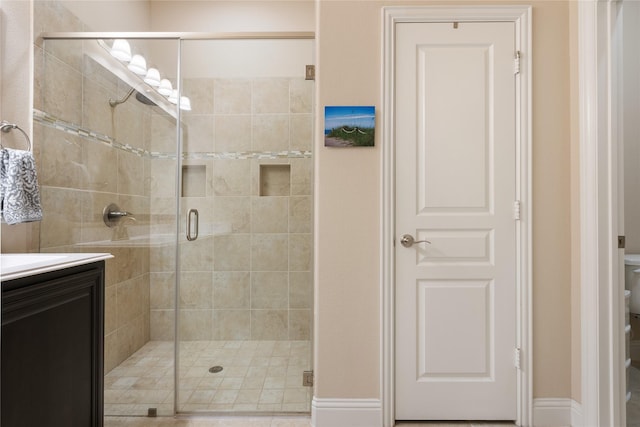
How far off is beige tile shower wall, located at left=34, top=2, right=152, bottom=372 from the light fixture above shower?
13 centimetres

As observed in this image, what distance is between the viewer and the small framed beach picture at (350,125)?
1757 millimetres

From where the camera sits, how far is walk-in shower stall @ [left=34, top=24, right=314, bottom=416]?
1.95m

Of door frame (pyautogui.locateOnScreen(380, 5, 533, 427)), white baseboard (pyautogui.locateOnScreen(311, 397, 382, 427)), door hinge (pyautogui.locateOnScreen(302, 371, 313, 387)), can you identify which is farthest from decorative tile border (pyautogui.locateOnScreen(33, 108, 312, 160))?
white baseboard (pyautogui.locateOnScreen(311, 397, 382, 427))

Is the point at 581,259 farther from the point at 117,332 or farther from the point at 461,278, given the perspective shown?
the point at 117,332

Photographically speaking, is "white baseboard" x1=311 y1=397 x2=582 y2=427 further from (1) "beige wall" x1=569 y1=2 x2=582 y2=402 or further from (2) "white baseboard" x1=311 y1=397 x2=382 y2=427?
(1) "beige wall" x1=569 y1=2 x2=582 y2=402

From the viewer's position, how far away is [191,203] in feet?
6.59

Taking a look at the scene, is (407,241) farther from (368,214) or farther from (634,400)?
(634,400)

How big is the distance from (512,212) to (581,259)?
1.31ft

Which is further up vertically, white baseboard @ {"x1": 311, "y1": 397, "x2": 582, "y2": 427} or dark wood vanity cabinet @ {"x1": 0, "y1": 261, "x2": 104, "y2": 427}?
dark wood vanity cabinet @ {"x1": 0, "y1": 261, "x2": 104, "y2": 427}

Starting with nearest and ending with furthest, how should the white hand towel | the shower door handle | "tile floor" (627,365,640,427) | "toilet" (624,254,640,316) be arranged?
1. the white hand towel
2. "tile floor" (627,365,640,427)
3. the shower door handle
4. "toilet" (624,254,640,316)

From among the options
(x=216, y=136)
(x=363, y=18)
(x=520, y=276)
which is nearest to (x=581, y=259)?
(x=520, y=276)

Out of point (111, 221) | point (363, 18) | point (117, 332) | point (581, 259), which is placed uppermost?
point (363, 18)

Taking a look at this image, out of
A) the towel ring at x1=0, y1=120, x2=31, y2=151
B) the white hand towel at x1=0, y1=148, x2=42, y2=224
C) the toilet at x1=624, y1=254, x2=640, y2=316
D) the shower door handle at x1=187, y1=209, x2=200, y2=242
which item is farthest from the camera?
the toilet at x1=624, y1=254, x2=640, y2=316

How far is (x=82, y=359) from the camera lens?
145cm
